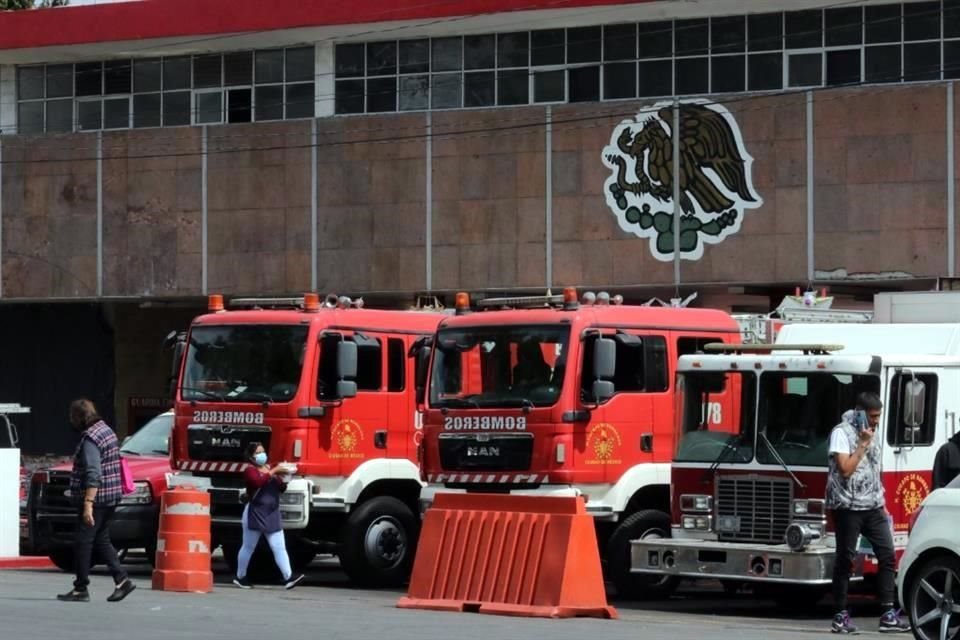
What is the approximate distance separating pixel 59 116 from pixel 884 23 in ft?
57.5

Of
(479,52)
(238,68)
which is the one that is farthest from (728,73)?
(238,68)

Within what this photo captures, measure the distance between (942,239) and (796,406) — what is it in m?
16.1

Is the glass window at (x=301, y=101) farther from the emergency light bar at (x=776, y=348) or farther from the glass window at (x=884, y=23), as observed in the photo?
the emergency light bar at (x=776, y=348)

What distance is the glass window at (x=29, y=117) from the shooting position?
137ft

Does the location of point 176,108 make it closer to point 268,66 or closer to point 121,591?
point 268,66

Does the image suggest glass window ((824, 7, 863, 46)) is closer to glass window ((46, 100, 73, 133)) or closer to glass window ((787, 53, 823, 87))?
glass window ((787, 53, 823, 87))

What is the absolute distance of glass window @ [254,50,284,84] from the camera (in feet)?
129

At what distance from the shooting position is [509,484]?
19.2 m

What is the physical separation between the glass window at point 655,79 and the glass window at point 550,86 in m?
1.56

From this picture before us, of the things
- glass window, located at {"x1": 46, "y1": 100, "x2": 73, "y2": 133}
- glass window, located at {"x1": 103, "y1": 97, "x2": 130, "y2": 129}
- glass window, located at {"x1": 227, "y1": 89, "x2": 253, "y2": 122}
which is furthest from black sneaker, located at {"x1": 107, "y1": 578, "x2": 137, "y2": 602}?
glass window, located at {"x1": 46, "y1": 100, "x2": 73, "y2": 133}

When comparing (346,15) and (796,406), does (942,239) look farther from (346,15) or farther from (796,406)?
(796,406)

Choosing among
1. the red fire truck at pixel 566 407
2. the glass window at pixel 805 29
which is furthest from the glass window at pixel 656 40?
the red fire truck at pixel 566 407

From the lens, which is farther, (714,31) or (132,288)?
(132,288)

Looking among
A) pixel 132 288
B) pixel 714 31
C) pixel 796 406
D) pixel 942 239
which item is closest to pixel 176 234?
pixel 132 288
